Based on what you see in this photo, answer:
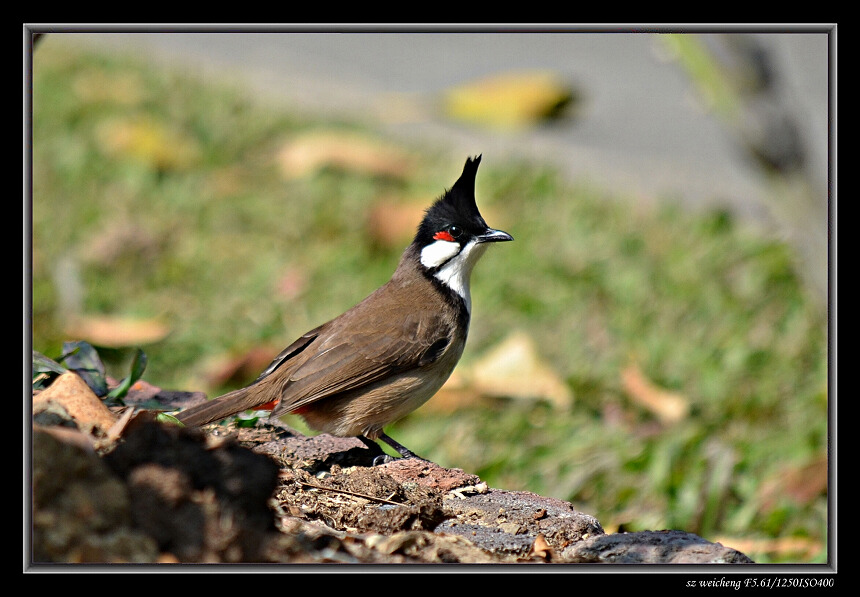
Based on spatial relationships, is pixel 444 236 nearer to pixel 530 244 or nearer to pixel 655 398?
pixel 655 398

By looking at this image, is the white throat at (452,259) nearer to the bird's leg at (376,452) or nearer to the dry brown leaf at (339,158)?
the bird's leg at (376,452)

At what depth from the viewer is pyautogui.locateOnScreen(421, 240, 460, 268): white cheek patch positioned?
3848mm

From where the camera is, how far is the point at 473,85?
8.31 meters

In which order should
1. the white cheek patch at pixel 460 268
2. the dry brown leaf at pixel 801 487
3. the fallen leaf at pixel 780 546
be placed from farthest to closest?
1. the dry brown leaf at pixel 801 487
2. the white cheek patch at pixel 460 268
3. the fallen leaf at pixel 780 546

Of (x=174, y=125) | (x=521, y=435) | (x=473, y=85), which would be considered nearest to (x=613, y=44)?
(x=473, y=85)

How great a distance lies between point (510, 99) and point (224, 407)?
5138 mm

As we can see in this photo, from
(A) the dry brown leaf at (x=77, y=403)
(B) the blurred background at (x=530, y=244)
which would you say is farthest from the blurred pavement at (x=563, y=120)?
(A) the dry brown leaf at (x=77, y=403)

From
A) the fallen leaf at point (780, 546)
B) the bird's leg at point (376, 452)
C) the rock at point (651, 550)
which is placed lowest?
the fallen leaf at point (780, 546)

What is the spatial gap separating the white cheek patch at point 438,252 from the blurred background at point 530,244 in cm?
92

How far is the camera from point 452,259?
152 inches

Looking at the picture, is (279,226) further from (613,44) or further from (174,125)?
(613,44)

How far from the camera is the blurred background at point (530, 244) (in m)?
4.39

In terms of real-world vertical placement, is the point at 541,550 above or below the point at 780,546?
above

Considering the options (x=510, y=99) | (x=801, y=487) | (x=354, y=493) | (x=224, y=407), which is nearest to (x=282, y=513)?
(x=354, y=493)
